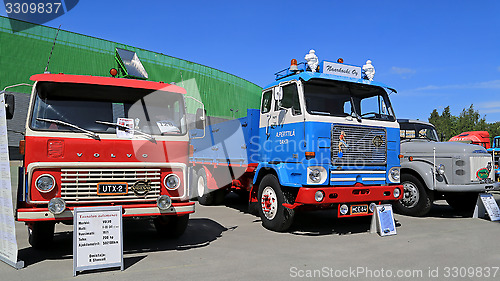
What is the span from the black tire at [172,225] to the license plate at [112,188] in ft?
4.37

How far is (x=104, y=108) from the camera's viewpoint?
552 centimetres

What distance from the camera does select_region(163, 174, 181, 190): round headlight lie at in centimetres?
546

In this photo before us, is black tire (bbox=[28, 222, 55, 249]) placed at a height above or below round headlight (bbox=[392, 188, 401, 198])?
below

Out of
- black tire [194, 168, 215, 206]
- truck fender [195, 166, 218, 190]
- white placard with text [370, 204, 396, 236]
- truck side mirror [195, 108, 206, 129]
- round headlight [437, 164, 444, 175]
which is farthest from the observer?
black tire [194, 168, 215, 206]

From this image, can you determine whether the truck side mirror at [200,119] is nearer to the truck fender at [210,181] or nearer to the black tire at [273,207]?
the black tire at [273,207]

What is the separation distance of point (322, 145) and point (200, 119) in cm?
212

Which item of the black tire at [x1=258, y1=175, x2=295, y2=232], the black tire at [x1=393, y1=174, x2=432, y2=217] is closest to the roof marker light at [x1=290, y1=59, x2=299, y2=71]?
the black tire at [x1=258, y1=175, x2=295, y2=232]

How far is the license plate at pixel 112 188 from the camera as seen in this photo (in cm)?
507

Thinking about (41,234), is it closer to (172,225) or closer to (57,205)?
(57,205)

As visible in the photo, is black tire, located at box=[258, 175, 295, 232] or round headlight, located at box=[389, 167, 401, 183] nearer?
black tire, located at box=[258, 175, 295, 232]

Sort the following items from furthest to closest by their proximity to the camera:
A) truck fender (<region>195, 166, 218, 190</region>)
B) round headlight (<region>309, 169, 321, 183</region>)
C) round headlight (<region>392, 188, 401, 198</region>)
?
truck fender (<region>195, 166, 218, 190</region>)
round headlight (<region>392, 188, 401, 198</region>)
round headlight (<region>309, 169, 321, 183</region>)

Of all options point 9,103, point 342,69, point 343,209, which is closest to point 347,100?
point 342,69

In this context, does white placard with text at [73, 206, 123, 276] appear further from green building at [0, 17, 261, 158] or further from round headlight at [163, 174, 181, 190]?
green building at [0, 17, 261, 158]

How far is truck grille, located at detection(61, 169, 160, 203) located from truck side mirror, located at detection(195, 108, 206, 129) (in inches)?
45.1
